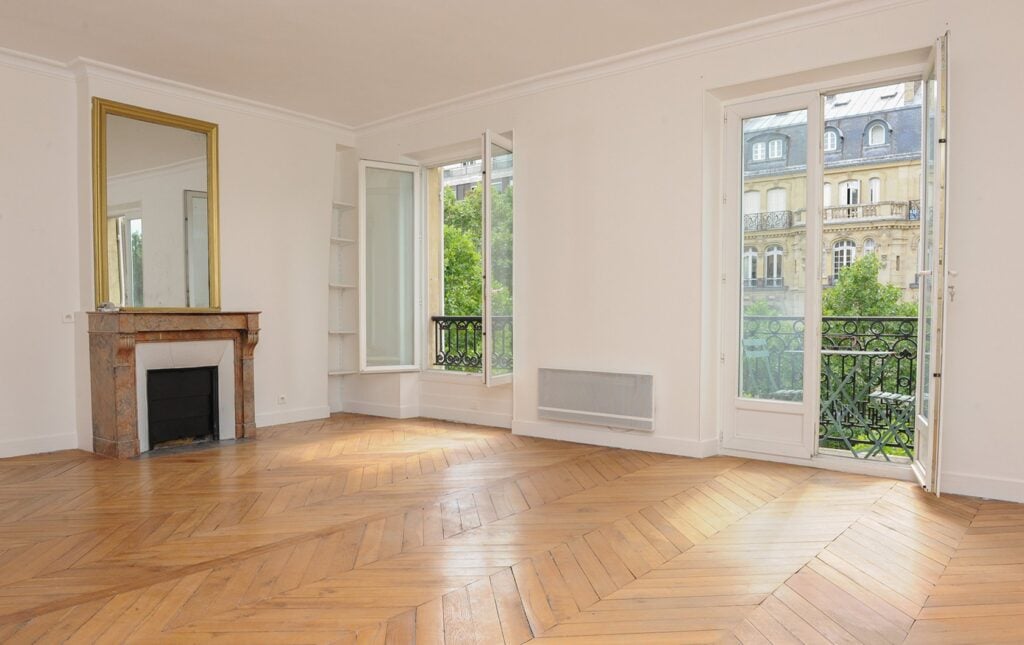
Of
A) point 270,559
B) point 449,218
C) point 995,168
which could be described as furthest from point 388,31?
point 449,218

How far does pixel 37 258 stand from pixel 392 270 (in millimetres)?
2712

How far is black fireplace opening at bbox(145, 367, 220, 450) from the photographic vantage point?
16.4ft

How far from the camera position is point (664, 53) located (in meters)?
4.61

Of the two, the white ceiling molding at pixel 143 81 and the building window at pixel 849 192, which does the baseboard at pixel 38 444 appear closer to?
the white ceiling molding at pixel 143 81

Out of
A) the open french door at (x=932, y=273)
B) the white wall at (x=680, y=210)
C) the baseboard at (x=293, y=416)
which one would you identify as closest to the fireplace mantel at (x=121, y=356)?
the baseboard at (x=293, y=416)

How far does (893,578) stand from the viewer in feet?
8.21

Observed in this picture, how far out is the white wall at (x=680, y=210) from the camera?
353cm

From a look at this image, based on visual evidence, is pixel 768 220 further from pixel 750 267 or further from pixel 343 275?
pixel 343 275

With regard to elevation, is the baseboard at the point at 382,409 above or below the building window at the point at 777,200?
below

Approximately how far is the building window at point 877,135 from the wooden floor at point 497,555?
40.0 ft

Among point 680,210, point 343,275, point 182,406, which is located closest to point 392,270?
point 343,275

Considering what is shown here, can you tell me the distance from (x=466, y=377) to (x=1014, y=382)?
13.0ft

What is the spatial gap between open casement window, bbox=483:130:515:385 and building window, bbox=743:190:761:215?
180cm

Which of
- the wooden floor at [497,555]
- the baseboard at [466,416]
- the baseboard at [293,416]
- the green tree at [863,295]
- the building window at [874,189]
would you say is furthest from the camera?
the building window at [874,189]
